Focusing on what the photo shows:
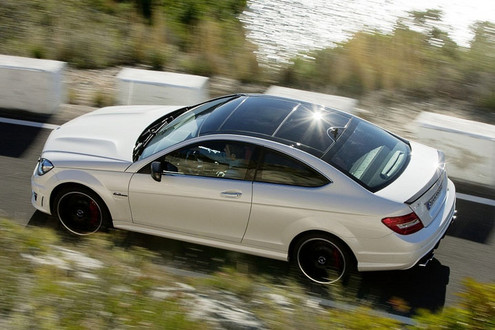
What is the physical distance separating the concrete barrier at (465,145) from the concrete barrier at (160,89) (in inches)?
124

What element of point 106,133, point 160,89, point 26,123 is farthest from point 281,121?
point 26,123

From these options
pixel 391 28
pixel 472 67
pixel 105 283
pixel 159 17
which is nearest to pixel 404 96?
pixel 472 67

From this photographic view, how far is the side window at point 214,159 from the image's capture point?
22.6 ft

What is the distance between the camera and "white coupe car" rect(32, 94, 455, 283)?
21.5 ft

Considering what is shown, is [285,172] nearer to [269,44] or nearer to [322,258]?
[322,258]

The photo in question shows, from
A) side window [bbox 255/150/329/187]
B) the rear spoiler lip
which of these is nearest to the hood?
side window [bbox 255/150/329/187]

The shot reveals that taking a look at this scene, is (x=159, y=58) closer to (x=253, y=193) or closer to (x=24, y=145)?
(x=24, y=145)

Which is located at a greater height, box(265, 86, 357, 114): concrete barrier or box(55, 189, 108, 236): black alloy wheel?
box(265, 86, 357, 114): concrete barrier

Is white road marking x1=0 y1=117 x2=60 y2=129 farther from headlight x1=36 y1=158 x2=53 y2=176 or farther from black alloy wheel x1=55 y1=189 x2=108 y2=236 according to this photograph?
black alloy wheel x1=55 y1=189 x2=108 y2=236

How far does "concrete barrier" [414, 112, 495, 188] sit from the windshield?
305 centimetres

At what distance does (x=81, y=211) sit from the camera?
7543mm

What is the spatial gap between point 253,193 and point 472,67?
279 inches

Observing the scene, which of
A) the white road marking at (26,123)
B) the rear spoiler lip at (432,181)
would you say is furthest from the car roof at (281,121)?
the white road marking at (26,123)

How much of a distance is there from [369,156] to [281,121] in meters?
0.91
